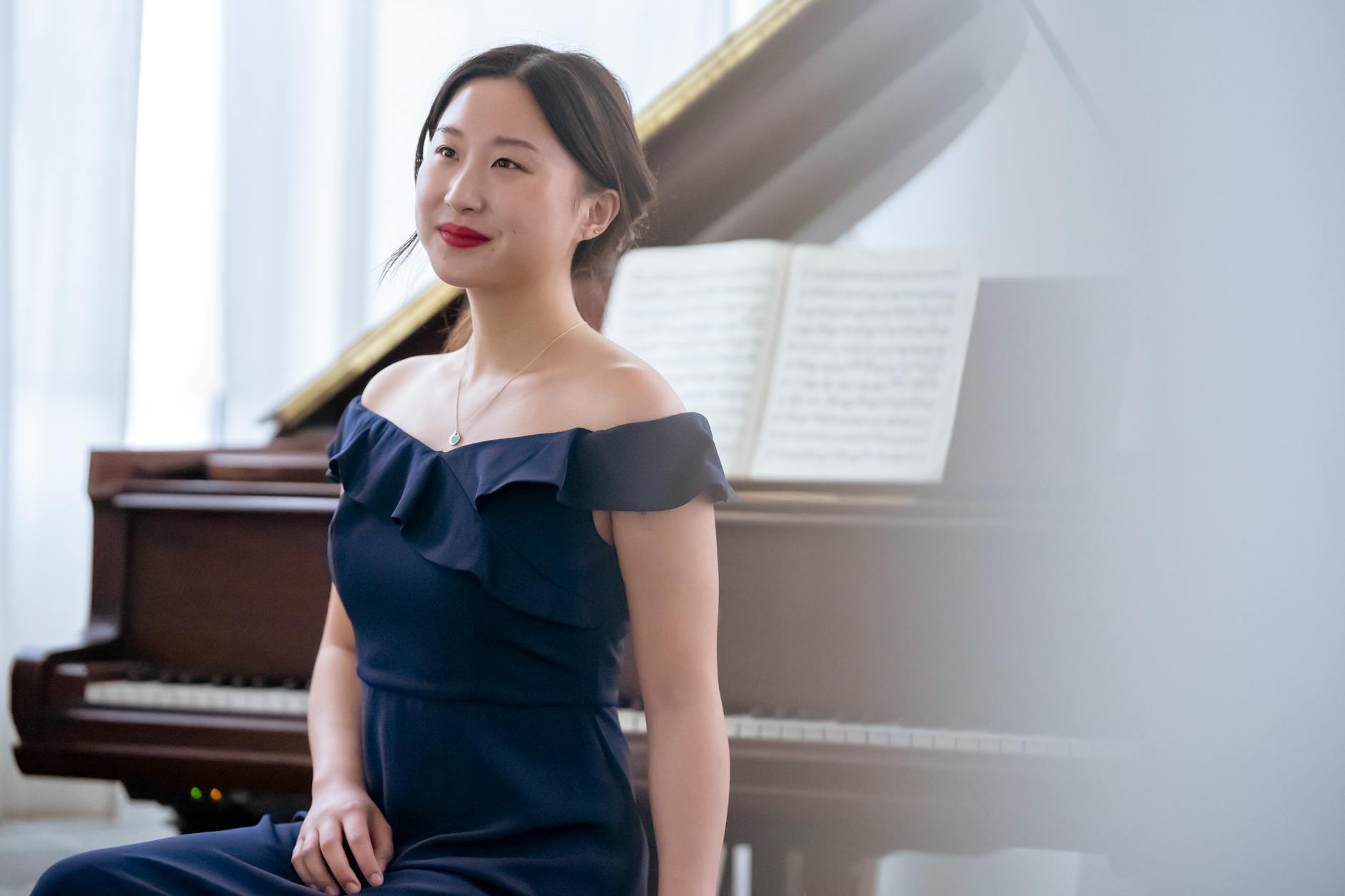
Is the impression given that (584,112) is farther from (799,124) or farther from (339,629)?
(799,124)

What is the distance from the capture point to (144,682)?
5.55 feet

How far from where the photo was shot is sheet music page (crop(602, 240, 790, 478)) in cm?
172

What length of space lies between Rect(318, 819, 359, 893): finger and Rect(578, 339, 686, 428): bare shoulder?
0.39 m

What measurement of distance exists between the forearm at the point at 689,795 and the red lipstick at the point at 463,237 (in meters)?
0.41

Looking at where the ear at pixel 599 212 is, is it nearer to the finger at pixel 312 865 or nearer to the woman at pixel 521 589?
the woman at pixel 521 589

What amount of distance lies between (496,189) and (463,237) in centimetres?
5

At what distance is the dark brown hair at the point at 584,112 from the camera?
98 cm

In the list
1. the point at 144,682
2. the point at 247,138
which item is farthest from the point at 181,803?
the point at 247,138

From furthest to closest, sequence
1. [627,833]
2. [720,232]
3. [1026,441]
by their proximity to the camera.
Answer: [720,232] < [1026,441] < [627,833]

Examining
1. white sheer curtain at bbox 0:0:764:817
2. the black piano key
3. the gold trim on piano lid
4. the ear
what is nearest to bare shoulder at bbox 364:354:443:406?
the ear

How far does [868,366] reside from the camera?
5.62 ft

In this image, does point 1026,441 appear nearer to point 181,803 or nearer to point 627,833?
point 627,833

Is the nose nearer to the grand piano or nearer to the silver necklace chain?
the silver necklace chain

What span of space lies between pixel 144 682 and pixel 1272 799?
149 centimetres
